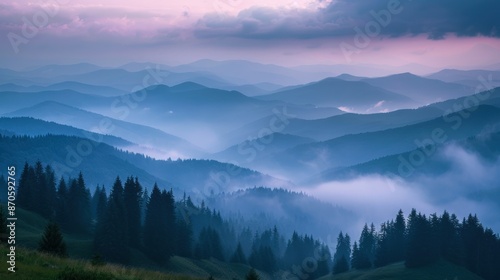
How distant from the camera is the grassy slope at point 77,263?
2325 cm

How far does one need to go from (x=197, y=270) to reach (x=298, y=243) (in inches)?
3031

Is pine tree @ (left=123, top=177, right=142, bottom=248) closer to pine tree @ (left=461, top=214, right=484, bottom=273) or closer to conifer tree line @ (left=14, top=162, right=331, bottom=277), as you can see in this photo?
conifer tree line @ (left=14, top=162, right=331, bottom=277)

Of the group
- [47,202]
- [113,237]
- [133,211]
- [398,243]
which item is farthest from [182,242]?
[398,243]

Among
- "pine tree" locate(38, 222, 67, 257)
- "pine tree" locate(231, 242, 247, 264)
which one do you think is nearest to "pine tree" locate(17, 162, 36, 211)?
"pine tree" locate(231, 242, 247, 264)

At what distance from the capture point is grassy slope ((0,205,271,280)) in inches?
915

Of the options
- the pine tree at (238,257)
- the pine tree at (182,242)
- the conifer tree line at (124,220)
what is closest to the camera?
the conifer tree line at (124,220)

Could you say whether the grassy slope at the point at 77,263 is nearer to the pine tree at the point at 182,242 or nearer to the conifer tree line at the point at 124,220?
the conifer tree line at the point at 124,220

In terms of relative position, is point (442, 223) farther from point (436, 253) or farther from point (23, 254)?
point (23, 254)

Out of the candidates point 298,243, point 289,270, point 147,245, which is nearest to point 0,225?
point 147,245

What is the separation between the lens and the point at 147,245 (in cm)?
8938

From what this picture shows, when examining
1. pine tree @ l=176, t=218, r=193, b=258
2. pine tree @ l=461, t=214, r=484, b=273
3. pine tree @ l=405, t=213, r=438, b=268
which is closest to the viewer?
pine tree @ l=405, t=213, r=438, b=268

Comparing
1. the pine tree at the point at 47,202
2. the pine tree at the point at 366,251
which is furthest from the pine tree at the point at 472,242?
the pine tree at the point at 47,202

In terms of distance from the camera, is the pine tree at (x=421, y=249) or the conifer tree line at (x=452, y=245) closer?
the pine tree at (x=421, y=249)

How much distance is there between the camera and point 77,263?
26.4 m
